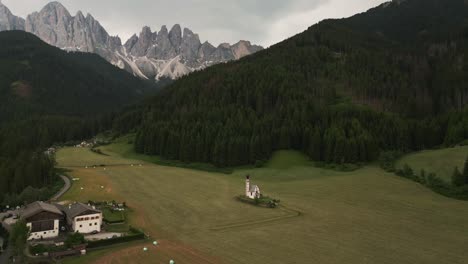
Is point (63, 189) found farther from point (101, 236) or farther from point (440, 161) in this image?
point (440, 161)

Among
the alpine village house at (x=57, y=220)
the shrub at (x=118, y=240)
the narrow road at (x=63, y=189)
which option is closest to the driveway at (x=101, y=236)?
the shrub at (x=118, y=240)

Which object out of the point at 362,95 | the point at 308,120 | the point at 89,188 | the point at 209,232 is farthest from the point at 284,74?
the point at 209,232

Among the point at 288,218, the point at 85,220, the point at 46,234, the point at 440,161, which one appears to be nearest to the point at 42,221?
the point at 46,234

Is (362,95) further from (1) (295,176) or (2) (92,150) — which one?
(2) (92,150)

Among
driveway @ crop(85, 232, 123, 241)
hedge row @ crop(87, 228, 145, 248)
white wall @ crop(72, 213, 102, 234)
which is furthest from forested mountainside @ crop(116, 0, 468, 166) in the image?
hedge row @ crop(87, 228, 145, 248)

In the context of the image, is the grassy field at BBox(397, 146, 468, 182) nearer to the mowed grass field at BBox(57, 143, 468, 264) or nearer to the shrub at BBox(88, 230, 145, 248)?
the mowed grass field at BBox(57, 143, 468, 264)
